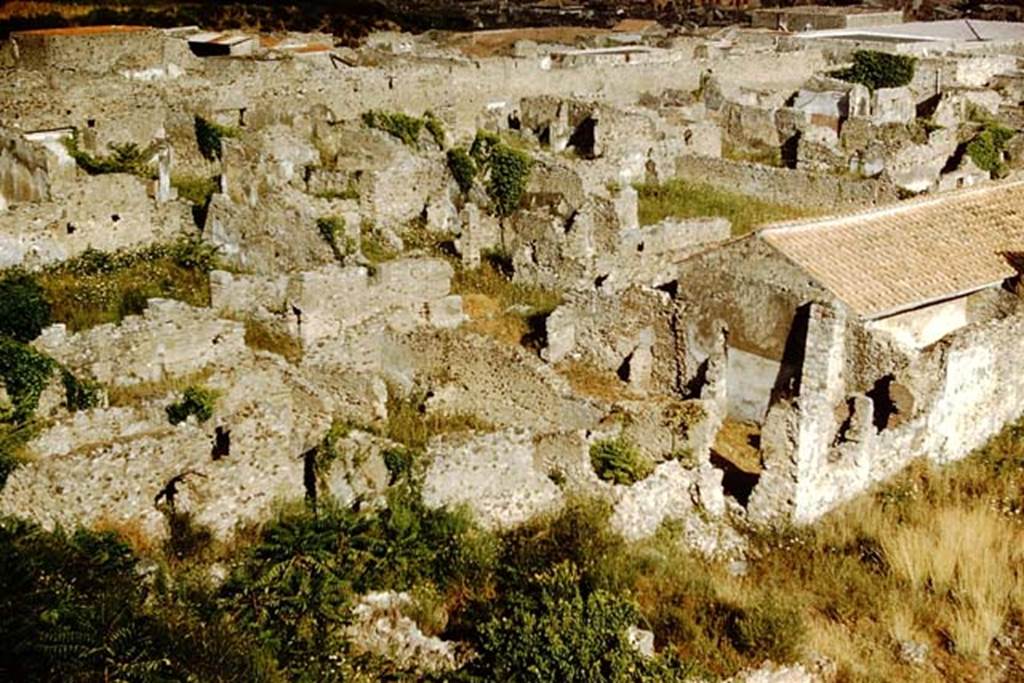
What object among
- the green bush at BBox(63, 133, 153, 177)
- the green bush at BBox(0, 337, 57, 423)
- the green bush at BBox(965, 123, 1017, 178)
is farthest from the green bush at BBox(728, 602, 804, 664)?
the green bush at BBox(965, 123, 1017, 178)

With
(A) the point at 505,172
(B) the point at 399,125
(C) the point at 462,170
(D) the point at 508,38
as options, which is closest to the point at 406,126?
(B) the point at 399,125

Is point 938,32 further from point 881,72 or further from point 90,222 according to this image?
point 90,222

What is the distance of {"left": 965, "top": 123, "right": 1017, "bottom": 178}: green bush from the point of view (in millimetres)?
27953

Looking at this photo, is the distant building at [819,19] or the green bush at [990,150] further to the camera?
the distant building at [819,19]

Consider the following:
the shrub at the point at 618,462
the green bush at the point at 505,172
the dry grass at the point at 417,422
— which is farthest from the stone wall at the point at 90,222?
the shrub at the point at 618,462

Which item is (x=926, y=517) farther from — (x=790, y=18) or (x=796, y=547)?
(x=790, y=18)

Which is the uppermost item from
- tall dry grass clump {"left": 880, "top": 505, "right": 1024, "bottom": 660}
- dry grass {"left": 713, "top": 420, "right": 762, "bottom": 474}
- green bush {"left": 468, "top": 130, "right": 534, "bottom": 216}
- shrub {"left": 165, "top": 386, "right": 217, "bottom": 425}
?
green bush {"left": 468, "top": 130, "right": 534, "bottom": 216}

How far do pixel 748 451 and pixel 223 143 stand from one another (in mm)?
11270

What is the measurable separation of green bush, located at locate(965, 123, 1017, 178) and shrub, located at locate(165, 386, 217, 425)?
21.8 meters

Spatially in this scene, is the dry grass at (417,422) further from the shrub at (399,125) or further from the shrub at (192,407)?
the shrub at (399,125)

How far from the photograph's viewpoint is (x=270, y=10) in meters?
53.6

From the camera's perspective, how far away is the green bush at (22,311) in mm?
14000

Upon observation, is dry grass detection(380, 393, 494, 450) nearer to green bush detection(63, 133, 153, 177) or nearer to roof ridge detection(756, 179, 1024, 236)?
roof ridge detection(756, 179, 1024, 236)

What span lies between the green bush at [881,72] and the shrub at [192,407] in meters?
31.4
